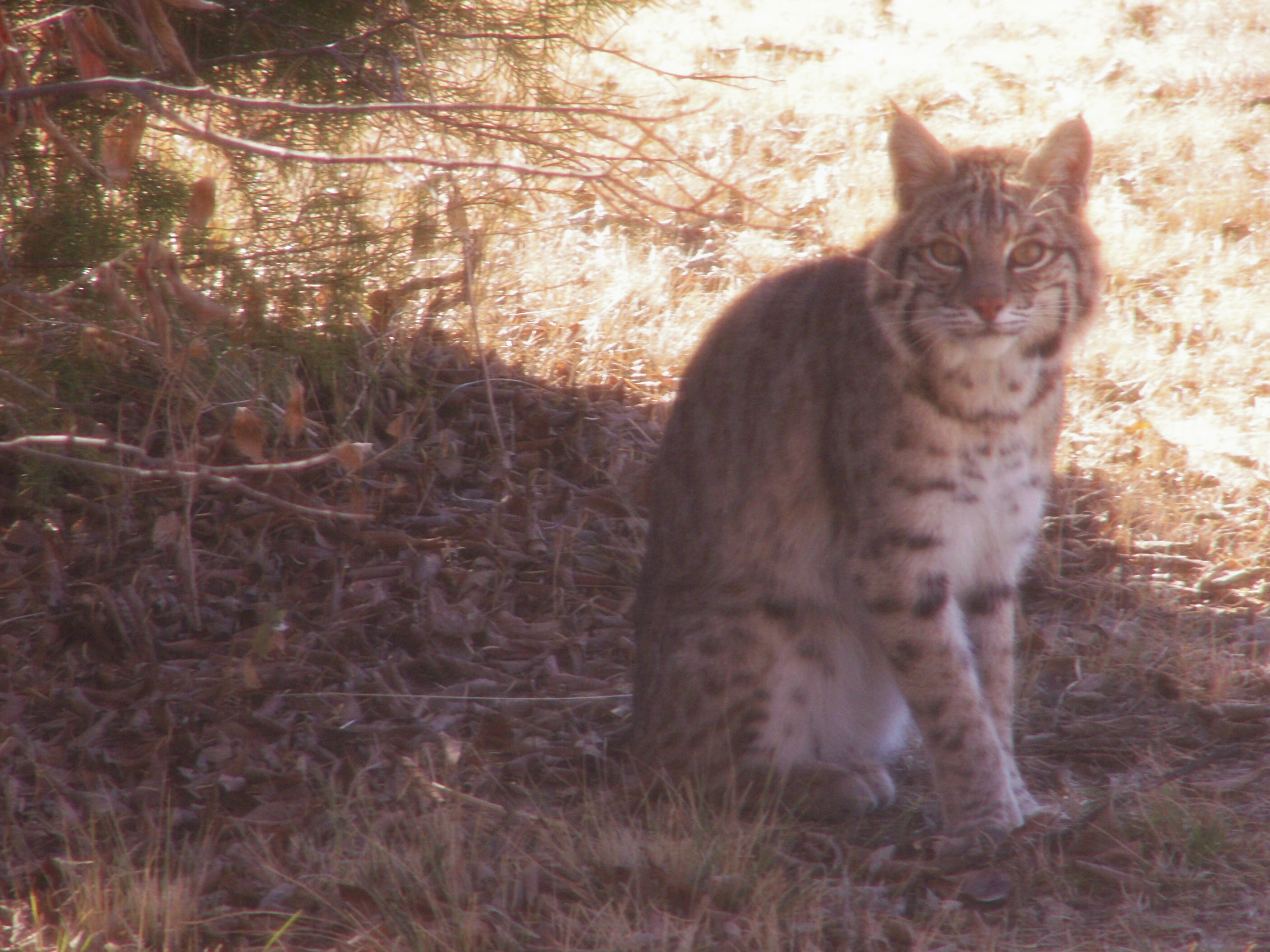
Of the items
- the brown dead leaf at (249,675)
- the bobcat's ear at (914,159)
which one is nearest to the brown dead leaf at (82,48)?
the brown dead leaf at (249,675)

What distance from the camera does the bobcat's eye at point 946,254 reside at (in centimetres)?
341

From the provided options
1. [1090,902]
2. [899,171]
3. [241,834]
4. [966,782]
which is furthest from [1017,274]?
[241,834]

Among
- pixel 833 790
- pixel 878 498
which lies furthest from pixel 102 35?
Result: pixel 833 790

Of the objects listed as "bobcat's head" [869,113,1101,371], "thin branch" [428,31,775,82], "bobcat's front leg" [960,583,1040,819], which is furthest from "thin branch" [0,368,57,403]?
"bobcat's front leg" [960,583,1040,819]

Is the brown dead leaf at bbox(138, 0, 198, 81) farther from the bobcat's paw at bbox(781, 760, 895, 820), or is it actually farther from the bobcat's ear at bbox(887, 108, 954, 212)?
the bobcat's paw at bbox(781, 760, 895, 820)

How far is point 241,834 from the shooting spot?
131 inches

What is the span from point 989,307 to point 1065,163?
525 mm

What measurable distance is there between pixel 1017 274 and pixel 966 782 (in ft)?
4.32

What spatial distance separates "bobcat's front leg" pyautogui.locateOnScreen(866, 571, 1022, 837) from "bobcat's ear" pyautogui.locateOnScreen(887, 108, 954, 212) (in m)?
1.06

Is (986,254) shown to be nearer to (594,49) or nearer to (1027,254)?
(1027,254)

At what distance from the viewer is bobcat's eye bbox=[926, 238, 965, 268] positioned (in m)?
3.41

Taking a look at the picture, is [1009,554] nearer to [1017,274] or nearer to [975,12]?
[1017,274]

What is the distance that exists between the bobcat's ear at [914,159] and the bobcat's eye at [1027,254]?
11.7 inches

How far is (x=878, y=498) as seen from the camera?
339 cm
